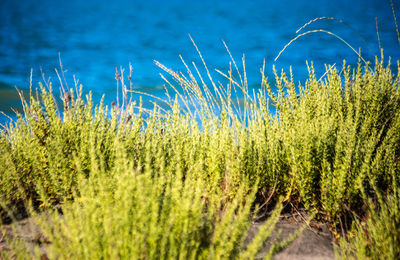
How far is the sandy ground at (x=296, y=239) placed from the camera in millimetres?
1686

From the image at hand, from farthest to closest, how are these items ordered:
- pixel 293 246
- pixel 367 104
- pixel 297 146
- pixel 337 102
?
pixel 337 102
pixel 367 104
pixel 297 146
pixel 293 246

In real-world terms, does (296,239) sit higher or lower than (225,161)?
lower

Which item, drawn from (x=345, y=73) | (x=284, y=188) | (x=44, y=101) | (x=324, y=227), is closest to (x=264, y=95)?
(x=284, y=188)

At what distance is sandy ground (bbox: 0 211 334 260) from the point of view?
1686 mm

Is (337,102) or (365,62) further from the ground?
(365,62)

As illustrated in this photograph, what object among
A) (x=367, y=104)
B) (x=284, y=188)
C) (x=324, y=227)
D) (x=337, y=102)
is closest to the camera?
(x=324, y=227)

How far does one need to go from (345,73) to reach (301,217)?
80.1 inches

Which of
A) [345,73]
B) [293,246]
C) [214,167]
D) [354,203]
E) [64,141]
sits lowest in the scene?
[293,246]

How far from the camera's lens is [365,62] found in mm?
2914

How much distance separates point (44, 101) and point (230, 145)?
188cm

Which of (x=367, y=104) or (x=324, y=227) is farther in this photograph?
(x=367, y=104)

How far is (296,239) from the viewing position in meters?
1.86

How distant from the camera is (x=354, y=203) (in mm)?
2102

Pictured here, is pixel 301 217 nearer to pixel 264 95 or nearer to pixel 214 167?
pixel 214 167
